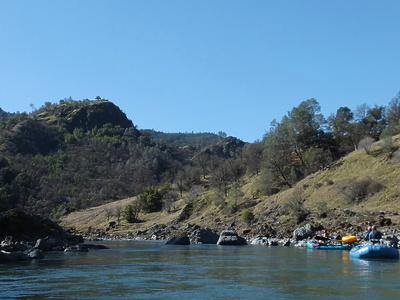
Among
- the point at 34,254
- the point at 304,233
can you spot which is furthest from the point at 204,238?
the point at 34,254

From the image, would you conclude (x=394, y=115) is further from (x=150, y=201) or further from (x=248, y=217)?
(x=150, y=201)

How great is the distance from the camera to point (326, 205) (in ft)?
259

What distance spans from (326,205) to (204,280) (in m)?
59.1

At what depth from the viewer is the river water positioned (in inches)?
787

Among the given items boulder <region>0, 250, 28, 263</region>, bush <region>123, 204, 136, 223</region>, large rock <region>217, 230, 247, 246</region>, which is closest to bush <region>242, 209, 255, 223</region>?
large rock <region>217, 230, 247, 246</region>

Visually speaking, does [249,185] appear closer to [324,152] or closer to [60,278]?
[324,152]

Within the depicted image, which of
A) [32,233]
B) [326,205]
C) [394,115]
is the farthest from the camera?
[394,115]

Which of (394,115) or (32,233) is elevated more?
(394,115)

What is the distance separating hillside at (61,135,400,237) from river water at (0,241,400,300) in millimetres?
34371

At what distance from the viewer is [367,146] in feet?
307

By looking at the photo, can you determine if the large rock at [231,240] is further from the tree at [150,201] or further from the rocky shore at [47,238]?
the tree at [150,201]

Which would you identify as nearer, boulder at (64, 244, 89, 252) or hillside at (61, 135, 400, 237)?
boulder at (64, 244, 89, 252)

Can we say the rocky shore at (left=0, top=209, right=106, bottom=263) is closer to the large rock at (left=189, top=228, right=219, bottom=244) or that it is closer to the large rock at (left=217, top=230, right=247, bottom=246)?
the large rock at (left=217, top=230, right=247, bottom=246)

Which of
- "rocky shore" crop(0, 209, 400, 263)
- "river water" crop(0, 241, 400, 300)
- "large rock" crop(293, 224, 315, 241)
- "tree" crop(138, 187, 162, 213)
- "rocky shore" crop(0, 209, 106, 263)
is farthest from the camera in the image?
"tree" crop(138, 187, 162, 213)
